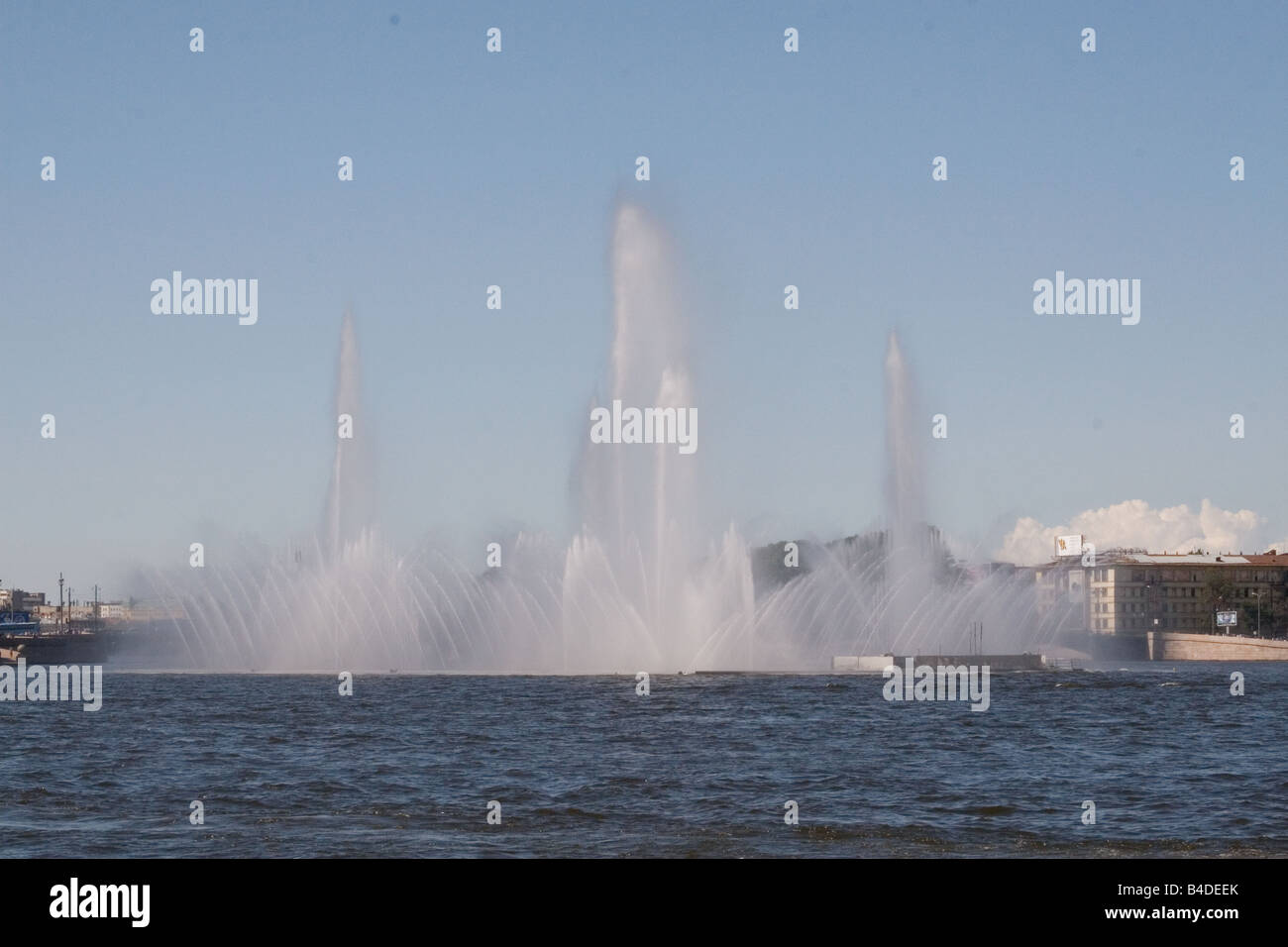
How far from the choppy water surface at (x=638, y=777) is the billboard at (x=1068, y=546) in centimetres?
12197

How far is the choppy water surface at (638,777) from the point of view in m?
22.7

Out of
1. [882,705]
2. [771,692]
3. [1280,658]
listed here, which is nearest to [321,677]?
[771,692]

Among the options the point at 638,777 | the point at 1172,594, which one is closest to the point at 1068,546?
the point at 1172,594

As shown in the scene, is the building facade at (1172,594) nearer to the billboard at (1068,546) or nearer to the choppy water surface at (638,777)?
the billboard at (1068,546)

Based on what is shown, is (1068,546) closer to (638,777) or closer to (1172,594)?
(1172,594)

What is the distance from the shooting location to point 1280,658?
13550cm

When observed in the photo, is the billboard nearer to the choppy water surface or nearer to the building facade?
the building facade

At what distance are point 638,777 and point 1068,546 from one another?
6200 inches

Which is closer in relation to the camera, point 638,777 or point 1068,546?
point 638,777

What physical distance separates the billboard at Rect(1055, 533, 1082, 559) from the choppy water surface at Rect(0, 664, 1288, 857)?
12197cm

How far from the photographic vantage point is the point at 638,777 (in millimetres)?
Answer: 31578

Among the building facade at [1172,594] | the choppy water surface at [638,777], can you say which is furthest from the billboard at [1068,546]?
the choppy water surface at [638,777]
